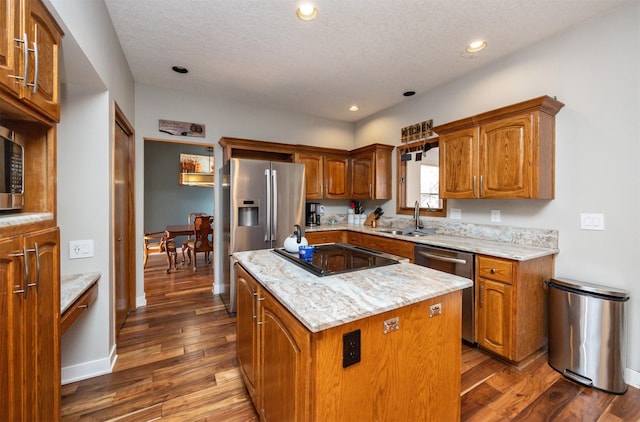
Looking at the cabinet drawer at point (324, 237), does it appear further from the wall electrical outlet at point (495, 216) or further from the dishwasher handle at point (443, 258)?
the wall electrical outlet at point (495, 216)

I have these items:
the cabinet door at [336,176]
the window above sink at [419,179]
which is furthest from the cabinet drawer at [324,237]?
the window above sink at [419,179]

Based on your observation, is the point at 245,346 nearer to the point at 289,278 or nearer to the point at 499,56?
the point at 289,278

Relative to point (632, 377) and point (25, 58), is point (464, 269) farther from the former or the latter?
point (25, 58)

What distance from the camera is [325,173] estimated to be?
4.31m

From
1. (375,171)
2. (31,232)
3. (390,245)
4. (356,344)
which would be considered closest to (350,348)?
(356,344)

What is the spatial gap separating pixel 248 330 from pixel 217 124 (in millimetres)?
3071

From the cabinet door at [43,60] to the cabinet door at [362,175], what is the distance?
3465 mm

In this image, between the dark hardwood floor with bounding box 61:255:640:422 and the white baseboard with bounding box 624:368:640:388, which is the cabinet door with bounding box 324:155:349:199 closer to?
the dark hardwood floor with bounding box 61:255:640:422

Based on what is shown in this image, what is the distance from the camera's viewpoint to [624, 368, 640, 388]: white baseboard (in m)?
1.92

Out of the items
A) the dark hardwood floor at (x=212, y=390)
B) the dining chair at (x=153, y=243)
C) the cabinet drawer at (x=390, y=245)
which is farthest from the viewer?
the dining chair at (x=153, y=243)

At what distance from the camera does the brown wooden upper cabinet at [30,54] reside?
930 mm

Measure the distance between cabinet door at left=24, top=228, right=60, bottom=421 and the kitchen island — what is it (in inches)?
35.0

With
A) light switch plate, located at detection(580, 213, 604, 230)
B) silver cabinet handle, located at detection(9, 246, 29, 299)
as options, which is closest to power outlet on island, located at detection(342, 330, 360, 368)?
silver cabinet handle, located at detection(9, 246, 29, 299)

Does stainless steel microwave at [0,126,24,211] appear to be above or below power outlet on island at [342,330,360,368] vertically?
above
